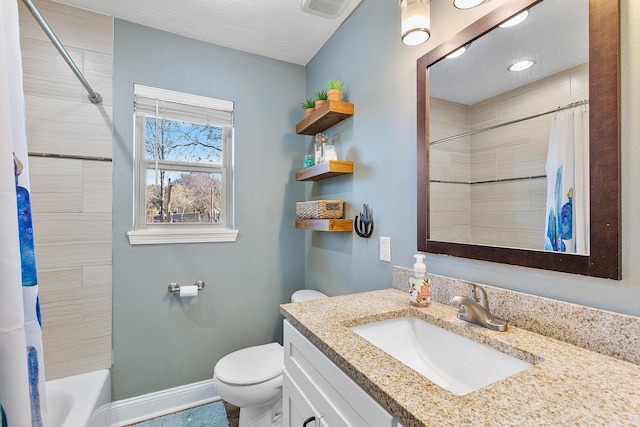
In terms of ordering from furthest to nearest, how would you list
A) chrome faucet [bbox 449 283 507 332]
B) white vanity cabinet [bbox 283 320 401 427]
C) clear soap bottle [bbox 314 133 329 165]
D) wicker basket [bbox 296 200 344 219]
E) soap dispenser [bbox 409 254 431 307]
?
clear soap bottle [bbox 314 133 329 165], wicker basket [bbox 296 200 344 219], soap dispenser [bbox 409 254 431 307], chrome faucet [bbox 449 283 507 332], white vanity cabinet [bbox 283 320 401 427]

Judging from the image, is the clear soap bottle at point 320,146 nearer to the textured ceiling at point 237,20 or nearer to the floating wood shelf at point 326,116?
the floating wood shelf at point 326,116

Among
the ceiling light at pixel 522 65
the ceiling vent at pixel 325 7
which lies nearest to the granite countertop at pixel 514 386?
the ceiling light at pixel 522 65

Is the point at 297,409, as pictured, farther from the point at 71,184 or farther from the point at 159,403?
the point at 71,184

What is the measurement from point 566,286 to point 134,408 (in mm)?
2320

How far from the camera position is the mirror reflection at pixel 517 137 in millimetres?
777

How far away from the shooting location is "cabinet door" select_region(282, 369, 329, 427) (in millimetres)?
854

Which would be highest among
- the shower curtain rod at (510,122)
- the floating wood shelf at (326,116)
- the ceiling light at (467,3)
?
the ceiling light at (467,3)

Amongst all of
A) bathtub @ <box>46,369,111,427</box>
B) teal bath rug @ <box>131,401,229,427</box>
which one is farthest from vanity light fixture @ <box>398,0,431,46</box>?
teal bath rug @ <box>131,401,229,427</box>

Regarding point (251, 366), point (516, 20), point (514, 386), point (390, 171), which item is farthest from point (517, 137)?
point (251, 366)

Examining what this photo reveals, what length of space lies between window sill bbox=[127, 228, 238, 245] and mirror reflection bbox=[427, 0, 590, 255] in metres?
1.44

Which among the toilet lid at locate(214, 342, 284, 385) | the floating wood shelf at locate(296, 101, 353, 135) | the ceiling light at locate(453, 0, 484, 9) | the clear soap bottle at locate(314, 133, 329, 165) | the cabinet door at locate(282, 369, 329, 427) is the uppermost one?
the ceiling light at locate(453, 0, 484, 9)

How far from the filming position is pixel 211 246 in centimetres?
204

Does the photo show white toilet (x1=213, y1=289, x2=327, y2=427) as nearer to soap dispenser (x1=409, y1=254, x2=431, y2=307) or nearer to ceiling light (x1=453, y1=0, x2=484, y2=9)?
soap dispenser (x1=409, y1=254, x2=431, y2=307)

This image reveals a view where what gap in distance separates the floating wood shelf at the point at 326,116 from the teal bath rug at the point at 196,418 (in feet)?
6.36
